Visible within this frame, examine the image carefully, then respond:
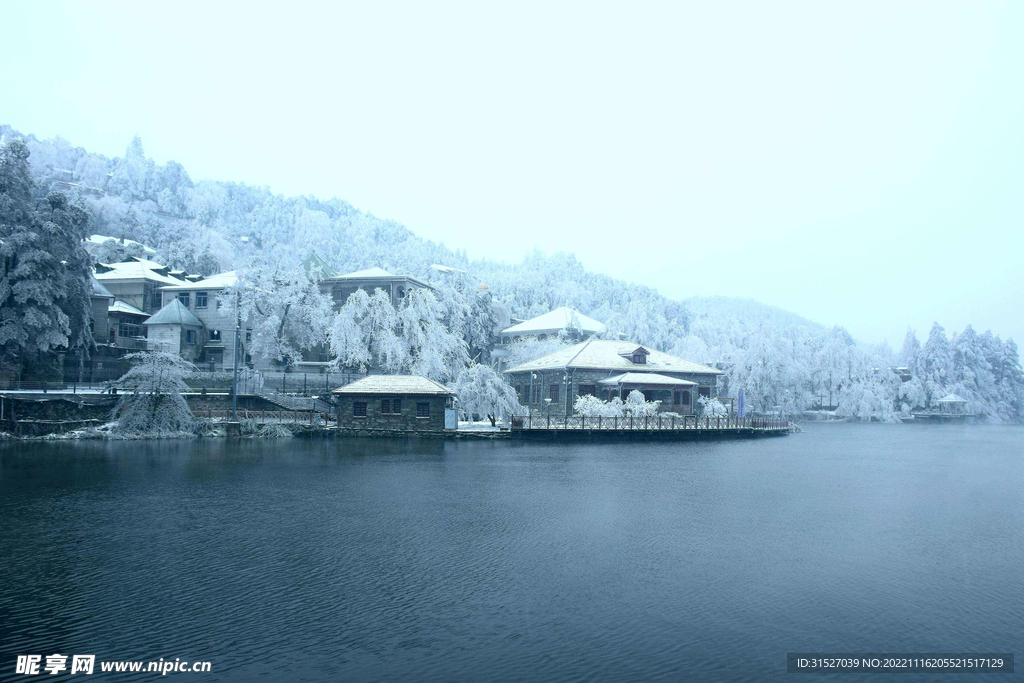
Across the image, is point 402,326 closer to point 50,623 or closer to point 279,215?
point 50,623

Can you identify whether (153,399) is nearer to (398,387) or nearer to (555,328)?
(398,387)

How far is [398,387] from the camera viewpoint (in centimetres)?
4884

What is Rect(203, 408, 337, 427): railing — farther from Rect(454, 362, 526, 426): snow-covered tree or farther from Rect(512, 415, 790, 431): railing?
Rect(512, 415, 790, 431): railing

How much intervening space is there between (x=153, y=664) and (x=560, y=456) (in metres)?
30.4

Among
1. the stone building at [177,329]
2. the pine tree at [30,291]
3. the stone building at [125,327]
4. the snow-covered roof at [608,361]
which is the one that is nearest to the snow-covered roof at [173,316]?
the stone building at [177,329]

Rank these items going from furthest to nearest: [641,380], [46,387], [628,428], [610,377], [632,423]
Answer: [610,377], [641,380], [632,423], [628,428], [46,387]

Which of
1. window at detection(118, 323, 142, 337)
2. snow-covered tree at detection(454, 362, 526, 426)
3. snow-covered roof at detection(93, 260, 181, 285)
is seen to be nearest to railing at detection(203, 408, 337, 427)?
snow-covered tree at detection(454, 362, 526, 426)

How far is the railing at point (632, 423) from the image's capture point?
5094 cm

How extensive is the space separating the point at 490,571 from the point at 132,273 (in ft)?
219

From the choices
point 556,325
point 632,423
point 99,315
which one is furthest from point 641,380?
point 99,315

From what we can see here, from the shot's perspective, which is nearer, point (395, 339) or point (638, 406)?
point (638, 406)

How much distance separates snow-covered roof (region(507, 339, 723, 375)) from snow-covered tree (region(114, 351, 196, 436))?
98.0 ft

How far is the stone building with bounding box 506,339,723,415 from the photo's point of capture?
201 feet

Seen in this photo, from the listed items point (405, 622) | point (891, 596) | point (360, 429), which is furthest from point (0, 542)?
point (360, 429)
